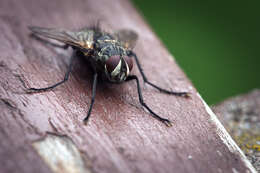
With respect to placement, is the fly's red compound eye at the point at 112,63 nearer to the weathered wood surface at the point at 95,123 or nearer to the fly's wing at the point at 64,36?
the weathered wood surface at the point at 95,123

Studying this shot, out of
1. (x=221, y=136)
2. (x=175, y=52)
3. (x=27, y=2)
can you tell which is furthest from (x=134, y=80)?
(x=175, y=52)

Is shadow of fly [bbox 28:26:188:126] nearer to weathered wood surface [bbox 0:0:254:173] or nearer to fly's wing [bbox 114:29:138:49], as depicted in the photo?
fly's wing [bbox 114:29:138:49]

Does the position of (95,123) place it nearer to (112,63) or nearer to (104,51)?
(112,63)

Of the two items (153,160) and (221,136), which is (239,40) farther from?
(153,160)

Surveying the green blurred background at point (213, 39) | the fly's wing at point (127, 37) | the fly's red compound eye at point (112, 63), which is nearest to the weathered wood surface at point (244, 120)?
the fly's red compound eye at point (112, 63)

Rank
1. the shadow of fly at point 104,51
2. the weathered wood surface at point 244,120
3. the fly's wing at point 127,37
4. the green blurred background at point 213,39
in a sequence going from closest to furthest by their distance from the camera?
the weathered wood surface at point 244,120, the shadow of fly at point 104,51, the fly's wing at point 127,37, the green blurred background at point 213,39

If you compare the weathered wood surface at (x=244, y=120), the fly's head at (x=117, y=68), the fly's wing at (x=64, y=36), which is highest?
the fly's wing at (x=64, y=36)

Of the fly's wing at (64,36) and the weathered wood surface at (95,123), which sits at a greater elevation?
the fly's wing at (64,36)
